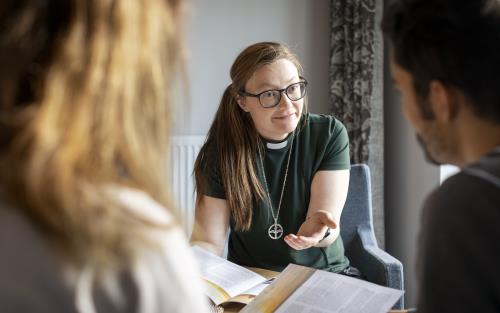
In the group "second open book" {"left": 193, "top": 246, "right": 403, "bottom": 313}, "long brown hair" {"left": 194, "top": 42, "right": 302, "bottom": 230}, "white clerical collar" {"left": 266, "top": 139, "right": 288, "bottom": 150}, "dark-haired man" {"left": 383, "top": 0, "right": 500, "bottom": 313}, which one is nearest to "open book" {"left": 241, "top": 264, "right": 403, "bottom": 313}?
"second open book" {"left": 193, "top": 246, "right": 403, "bottom": 313}

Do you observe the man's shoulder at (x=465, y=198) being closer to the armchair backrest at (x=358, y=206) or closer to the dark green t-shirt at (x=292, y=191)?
the dark green t-shirt at (x=292, y=191)

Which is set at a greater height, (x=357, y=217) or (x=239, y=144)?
(x=239, y=144)

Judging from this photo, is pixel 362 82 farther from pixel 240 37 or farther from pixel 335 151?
pixel 335 151

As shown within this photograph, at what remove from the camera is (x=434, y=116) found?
3.08ft

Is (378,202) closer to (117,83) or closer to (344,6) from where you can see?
(344,6)

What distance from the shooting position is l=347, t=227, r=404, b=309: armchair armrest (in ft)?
6.16

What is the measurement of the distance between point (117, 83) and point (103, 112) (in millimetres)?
31

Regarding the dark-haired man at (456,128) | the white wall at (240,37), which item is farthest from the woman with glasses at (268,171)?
the white wall at (240,37)

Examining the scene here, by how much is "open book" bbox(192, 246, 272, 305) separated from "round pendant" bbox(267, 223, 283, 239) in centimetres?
28

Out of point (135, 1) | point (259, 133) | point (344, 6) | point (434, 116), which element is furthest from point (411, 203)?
point (135, 1)

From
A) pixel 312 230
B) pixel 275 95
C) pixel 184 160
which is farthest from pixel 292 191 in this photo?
pixel 184 160

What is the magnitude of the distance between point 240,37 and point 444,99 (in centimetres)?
235

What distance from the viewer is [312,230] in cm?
170

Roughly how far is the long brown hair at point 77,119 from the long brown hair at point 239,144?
129 cm
